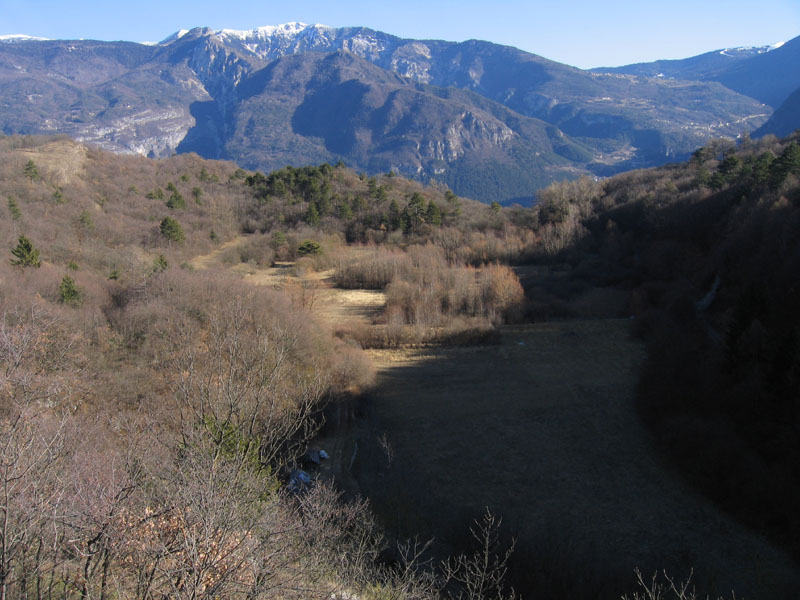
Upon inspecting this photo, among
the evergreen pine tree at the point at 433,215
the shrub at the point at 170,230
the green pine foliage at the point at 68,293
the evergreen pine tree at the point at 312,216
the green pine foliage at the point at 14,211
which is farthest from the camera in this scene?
the evergreen pine tree at the point at 312,216

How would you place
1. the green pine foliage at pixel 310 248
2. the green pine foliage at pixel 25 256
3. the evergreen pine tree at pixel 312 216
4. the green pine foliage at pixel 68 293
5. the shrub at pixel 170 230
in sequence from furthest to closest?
the evergreen pine tree at pixel 312 216 → the green pine foliage at pixel 310 248 → the shrub at pixel 170 230 → the green pine foliage at pixel 25 256 → the green pine foliage at pixel 68 293

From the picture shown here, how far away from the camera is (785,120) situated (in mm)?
120812

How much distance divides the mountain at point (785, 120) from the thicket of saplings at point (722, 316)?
93.1 metres

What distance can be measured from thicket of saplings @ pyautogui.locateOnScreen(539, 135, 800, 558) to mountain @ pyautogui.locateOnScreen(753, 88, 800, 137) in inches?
3665

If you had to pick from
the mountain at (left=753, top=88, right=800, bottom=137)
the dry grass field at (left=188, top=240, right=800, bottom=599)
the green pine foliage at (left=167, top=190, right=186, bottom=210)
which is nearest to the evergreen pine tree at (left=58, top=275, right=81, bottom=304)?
the dry grass field at (left=188, top=240, right=800, bottom=599)

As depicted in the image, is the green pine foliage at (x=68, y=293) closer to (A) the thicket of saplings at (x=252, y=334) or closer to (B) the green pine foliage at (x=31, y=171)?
(A) the thicket of saplings at (x=252, y=334)

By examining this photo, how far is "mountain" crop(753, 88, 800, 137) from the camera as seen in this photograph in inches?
4596

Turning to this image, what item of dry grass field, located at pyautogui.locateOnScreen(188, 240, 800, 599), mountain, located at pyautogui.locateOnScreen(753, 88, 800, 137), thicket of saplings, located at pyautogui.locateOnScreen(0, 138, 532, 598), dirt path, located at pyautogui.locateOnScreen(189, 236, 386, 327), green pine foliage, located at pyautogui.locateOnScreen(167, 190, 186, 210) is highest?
mountain, located at pyautogui.locateOnScreen(753, 88, 800, 137)

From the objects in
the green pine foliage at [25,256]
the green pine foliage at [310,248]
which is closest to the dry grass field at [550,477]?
the green pine foliage at [25,256]

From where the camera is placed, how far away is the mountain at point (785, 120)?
117 m

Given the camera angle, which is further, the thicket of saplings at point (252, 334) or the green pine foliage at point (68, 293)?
the green pine foliage at point (68, 293)

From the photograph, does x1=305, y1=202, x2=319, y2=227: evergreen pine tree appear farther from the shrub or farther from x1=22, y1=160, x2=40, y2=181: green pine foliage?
x1=22, y1=160, x2=40, y2=181: green pine foliage

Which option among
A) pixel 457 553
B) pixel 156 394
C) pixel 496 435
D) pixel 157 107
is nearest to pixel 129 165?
pixel 156 394

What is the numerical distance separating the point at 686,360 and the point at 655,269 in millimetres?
18762
